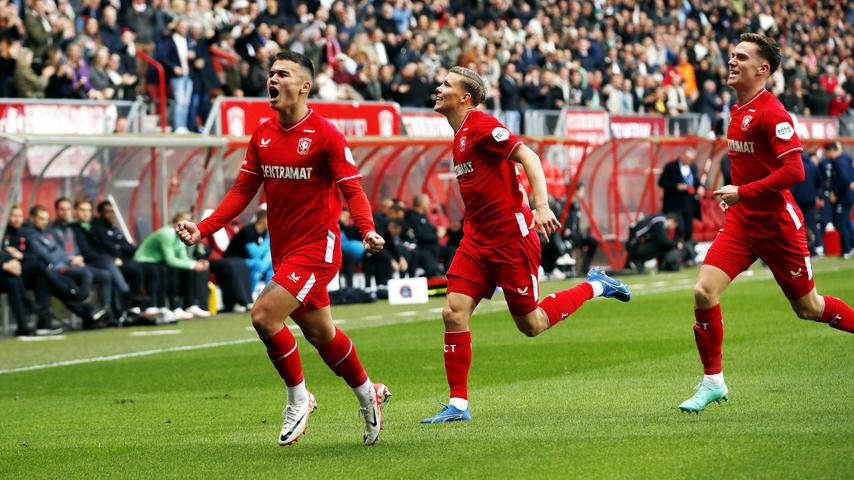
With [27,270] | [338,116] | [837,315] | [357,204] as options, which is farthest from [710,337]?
[338,116]

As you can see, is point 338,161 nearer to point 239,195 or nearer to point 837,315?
point 239,195

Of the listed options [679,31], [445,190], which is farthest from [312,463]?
[679,31]

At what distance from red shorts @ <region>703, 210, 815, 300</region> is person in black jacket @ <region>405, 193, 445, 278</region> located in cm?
1548

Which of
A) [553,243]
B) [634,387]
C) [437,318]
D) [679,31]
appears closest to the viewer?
[634,387]

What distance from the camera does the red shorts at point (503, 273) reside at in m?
9.93

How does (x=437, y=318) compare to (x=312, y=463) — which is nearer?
(x=312, y=463)

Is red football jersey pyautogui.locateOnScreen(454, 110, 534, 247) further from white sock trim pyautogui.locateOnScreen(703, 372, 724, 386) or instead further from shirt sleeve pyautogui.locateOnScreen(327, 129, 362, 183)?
white sock trim pyautogui.locateOnScreen(703, 372, 724, 386)

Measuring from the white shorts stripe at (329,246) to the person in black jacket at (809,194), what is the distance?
19.8 meters

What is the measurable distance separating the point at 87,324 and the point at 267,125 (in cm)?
1184

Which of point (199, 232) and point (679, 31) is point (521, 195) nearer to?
point (199, 232)

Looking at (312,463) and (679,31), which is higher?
(679,31)

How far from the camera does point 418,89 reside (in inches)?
1173

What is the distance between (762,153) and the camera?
9.77 meters

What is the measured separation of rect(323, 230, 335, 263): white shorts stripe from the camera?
356 inches
